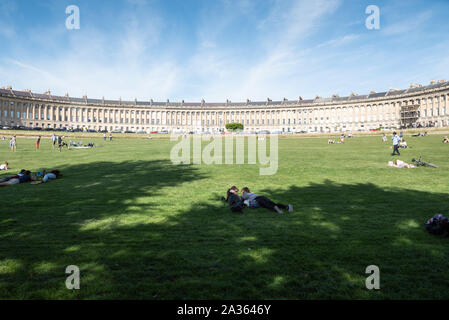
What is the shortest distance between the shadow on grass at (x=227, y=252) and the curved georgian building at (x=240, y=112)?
111 m

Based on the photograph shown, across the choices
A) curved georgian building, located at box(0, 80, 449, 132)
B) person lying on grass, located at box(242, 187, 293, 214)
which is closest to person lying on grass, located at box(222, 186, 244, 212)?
person lying on grass, located at box(242, 187, 293, 214)

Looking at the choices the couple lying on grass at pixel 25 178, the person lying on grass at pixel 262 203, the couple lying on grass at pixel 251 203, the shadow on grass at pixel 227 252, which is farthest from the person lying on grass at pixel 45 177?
the person lying on grass at pixel 262 203

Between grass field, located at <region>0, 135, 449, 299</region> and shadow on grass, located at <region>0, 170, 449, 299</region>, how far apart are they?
0.07ft

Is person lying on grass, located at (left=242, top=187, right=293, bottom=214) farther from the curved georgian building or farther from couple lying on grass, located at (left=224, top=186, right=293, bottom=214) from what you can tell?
the curved georgian building

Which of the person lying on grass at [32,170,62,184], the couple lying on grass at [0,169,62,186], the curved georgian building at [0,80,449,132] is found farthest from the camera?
the curved georgian building at [0,80,449,132]

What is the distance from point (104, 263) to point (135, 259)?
50 centimetres

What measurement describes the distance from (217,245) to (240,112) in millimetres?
132044

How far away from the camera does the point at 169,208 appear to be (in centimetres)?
802

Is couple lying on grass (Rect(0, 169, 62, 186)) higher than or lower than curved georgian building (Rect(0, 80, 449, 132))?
lower

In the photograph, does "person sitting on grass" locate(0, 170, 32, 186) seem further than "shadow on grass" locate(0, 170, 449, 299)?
Yes

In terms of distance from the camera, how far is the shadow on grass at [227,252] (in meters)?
3.84

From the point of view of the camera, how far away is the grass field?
3.86 metres
